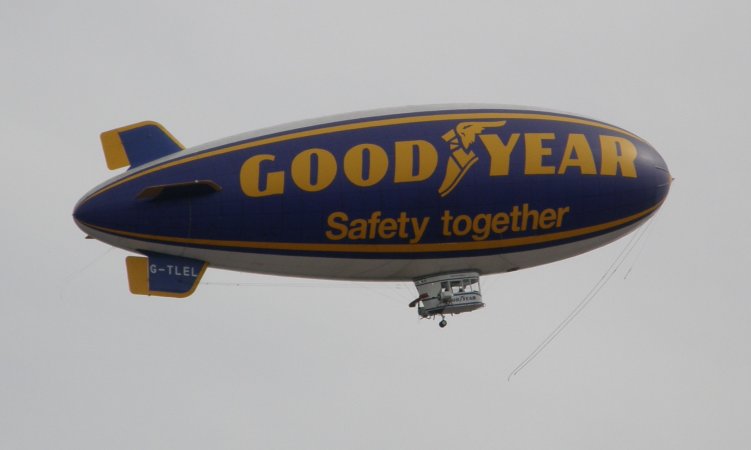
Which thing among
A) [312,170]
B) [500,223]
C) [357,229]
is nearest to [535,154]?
[500,223]

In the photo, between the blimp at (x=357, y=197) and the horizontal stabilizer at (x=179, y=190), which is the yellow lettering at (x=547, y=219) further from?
the horizontal stabilizer at (x=179, y=190)

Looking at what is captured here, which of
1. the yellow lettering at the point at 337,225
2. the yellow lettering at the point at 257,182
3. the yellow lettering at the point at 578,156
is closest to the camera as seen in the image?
the yellow lettering at the point at 257,182

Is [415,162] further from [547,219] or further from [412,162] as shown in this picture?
[547,219]

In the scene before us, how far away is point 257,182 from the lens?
32.1 meters

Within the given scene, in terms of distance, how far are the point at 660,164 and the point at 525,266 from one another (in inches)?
171

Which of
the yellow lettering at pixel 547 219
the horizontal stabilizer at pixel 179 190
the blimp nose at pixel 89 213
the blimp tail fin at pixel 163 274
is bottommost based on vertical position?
the blimp tail fin at pixel 163 274

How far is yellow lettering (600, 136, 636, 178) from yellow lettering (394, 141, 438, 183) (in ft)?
14.3

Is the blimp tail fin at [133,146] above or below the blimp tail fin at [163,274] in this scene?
above

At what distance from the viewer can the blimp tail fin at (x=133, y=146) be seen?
1312 inches

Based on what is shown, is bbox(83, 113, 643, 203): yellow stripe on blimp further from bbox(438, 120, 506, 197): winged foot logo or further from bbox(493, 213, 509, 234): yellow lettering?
bbox(493, 213, 509, 234): yellow lettering

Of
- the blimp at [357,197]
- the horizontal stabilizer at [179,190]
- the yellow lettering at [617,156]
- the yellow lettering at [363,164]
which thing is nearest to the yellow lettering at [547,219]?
the blimp at [357,197]

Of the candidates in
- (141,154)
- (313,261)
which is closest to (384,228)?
(313,261)

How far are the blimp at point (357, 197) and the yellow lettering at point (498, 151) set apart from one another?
32 mm

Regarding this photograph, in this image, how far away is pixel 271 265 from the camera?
108 ft
